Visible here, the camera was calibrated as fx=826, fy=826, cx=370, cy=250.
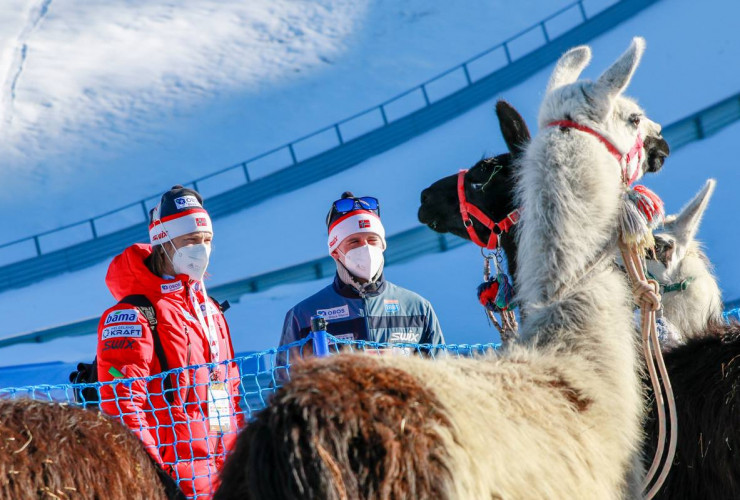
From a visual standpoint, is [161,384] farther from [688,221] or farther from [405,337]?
[688,221]

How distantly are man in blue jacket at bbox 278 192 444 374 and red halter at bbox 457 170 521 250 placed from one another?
635 mm

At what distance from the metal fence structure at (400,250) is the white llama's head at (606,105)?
30.2 ft

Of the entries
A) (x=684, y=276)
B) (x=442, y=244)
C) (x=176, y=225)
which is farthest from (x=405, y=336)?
(x=442, y=244)

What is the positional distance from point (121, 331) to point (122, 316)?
60 millimetres

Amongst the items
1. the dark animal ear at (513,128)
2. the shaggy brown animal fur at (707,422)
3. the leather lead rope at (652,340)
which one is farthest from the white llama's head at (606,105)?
the shaggy brown animal fur at (707,422)

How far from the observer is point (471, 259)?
11.5 metres

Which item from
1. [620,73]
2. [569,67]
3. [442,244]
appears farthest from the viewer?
[442,244]

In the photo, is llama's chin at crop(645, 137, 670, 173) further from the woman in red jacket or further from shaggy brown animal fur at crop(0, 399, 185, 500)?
shaggy brown animal fur at crop(0, 399, 185, 500)

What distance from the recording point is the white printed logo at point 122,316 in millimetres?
2928

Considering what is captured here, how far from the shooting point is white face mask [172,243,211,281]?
10.6 feet

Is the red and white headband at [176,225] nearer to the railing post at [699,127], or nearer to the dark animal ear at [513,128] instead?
the dark animal ear at [513,128]

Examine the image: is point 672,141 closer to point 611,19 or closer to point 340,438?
point 611,19

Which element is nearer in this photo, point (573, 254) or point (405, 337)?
point (573, 254)

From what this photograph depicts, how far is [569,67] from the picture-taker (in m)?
2.68
